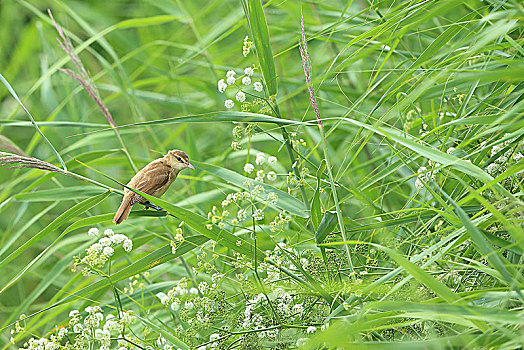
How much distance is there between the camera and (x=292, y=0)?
8.30ft

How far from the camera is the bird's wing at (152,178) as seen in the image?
159 centimetres

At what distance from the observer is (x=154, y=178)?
1.61 m

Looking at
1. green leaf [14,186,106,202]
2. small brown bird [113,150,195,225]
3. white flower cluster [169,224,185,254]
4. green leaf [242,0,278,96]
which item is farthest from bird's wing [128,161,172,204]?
green leaf [242,0,278,96]

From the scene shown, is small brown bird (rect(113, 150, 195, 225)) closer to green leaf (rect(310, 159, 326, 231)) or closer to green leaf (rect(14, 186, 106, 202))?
green leaf (rect(14, 186, 106, 202))

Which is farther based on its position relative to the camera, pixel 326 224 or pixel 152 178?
pixel 152 178

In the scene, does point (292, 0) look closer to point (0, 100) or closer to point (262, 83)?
point (262, 83)

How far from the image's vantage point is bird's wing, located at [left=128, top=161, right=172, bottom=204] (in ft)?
5.20

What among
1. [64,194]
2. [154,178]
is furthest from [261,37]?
[64,194]

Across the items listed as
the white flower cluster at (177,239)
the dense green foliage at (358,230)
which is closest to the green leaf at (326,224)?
the dense green foliage at (358,230)

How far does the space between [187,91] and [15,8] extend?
1.67 m

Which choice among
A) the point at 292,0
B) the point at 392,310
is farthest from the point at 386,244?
the point at 292,0

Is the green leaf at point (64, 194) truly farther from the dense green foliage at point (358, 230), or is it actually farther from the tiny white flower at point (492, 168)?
the tiny white flower at point (492, 168)

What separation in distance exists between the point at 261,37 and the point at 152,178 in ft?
1.74

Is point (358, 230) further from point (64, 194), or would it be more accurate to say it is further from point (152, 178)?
point (64, 194)
